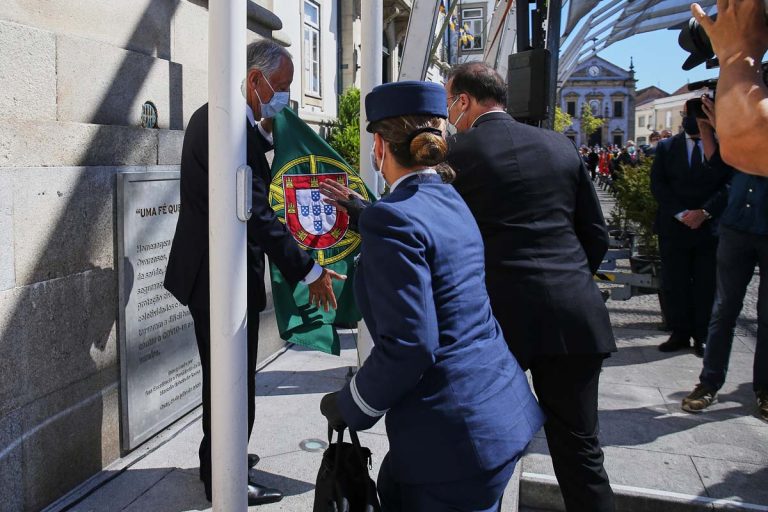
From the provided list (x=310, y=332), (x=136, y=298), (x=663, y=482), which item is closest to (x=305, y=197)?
(x=310, y=332)

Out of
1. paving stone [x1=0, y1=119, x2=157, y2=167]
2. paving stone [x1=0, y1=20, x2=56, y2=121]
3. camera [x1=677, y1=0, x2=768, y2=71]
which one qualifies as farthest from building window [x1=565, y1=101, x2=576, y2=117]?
camera [x1=677, y1=0, x2=768, y2=71]

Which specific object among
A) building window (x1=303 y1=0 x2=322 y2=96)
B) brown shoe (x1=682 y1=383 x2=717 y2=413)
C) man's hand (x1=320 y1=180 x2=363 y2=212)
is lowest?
brown shoe (x1=682 y1=383 x2=717 y2=413)

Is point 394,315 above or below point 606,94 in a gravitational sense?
below

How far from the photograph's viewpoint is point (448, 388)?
1.93m

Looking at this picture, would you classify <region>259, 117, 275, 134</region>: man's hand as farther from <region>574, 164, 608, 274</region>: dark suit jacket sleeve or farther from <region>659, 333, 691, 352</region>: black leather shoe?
<region>659, 333, 691, 352</region>: black leather shoe

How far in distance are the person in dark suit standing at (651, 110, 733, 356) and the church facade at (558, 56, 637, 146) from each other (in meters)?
115

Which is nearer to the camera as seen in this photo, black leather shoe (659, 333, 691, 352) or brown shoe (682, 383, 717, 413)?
brown shoe (682, 383, 717, 413)

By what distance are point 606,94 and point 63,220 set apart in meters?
124

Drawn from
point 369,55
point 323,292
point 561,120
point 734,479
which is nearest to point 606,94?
point 561,120

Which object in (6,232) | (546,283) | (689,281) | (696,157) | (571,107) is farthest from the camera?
(571,107)

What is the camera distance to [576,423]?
2830 mm

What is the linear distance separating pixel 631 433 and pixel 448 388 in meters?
3.10

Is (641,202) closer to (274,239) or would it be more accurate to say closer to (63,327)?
(274,239)

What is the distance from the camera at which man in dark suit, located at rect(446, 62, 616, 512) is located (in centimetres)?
277
